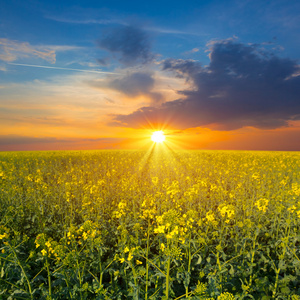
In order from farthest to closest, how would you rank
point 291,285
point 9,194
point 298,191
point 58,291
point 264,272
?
point 9,194
point 298,191
point 264,272
point 291,285
point 58,291

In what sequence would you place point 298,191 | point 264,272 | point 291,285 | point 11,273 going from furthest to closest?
point 298,191
point 264,272
point 291,285
point 11,273

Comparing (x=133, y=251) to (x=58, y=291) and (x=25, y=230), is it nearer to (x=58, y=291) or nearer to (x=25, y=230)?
(x=58, y=291)

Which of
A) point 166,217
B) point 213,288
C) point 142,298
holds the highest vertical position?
point 166,217

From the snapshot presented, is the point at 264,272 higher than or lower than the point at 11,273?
lower

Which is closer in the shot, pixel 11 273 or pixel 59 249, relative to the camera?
pixel 59 249

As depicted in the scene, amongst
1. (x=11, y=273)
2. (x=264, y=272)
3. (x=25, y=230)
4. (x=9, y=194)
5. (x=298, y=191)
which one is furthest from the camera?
(x=9, y=194)

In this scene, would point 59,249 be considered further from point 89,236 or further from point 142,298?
point 142,298

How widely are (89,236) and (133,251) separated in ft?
3.39

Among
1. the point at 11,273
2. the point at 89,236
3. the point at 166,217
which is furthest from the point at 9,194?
the point at 166,217

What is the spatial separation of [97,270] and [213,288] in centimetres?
195

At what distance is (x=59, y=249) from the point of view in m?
2.80

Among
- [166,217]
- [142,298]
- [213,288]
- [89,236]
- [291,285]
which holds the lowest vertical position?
[291,285]

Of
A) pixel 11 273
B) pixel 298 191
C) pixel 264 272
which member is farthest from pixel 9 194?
pixel 298 191

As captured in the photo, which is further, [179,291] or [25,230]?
[25,230]
